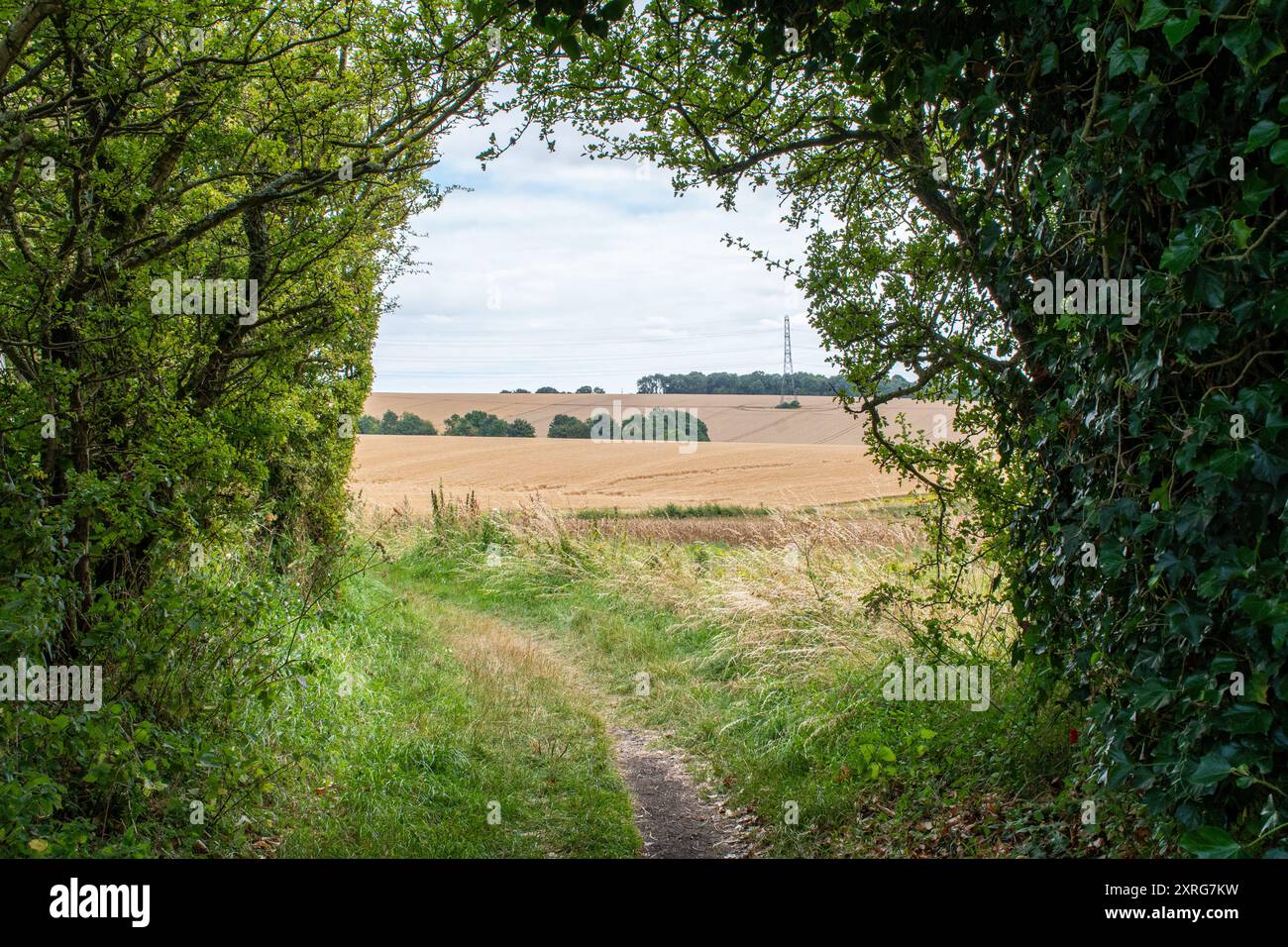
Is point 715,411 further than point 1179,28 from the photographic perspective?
Yes

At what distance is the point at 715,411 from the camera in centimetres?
4538

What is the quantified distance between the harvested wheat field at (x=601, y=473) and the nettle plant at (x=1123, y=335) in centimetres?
1497

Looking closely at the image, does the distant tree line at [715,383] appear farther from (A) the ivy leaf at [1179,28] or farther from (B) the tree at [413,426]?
(A) the ivy leaf at [1179,28]

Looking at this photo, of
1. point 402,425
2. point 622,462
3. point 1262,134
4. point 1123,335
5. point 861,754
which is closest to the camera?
point 1262,134

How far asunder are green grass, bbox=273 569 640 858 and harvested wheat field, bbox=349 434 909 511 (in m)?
10.5

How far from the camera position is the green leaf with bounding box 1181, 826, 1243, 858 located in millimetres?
2713

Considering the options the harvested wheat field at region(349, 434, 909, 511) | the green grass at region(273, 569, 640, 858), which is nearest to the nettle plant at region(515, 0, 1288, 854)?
the green grass at region(273, 569, 640, 858)

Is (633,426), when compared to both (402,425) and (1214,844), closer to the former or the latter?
(402,425)

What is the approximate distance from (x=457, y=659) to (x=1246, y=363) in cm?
815

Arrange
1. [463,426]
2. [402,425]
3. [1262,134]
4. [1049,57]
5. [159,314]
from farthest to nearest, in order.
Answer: [402,425], [463,426], [159,314], [1049,57], [1262,134]

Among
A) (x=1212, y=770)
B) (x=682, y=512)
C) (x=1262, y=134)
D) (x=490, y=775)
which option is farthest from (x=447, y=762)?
Result: (x=682, y=512)

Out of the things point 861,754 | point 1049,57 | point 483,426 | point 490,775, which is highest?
point 1049,57

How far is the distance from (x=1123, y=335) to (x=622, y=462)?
33722 mm
